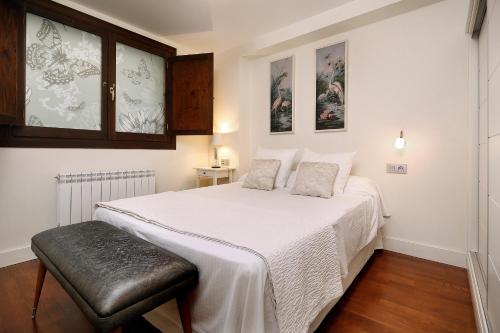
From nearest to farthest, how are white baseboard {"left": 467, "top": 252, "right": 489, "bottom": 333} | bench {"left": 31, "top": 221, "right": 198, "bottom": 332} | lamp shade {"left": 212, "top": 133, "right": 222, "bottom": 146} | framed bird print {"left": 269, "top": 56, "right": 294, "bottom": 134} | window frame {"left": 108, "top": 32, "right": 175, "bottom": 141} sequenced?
1. bench {"left": 31, "top": 221, "right": 198, "bottom": 332}
2. white baseboard {"left": 467, "top": 252, "right": 489, "bottom": 333}
3. window frame {"left": 108, "top": 32, "right": 175, "bottom": 141}
4. framed bird print {"left": 269, "top": 56, "right": 294, "bottom": 134}
5. lamp shade {"left": 212, "top": 133, "right": 222, "bottom": 146}

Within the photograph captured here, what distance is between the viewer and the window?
225 centimetres

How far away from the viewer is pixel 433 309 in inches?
62.2

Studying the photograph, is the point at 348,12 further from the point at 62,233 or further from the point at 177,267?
the point at 62,233

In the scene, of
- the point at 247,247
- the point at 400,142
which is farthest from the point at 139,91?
the point at 400,142

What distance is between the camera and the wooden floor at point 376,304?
4.67ft

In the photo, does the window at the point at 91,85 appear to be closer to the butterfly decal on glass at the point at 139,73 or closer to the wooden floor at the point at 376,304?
the butterfly decal on glass at the point at 139,73

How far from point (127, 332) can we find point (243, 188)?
1609 mm

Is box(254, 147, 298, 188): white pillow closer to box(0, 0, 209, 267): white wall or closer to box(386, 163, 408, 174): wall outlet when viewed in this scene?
box(386, 163, 408, 174): wall outlet

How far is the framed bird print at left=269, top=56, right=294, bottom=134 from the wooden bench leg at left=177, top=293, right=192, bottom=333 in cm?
257

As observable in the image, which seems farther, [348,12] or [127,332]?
[348,12]

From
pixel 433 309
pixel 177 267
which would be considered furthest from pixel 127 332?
pixel 433 309

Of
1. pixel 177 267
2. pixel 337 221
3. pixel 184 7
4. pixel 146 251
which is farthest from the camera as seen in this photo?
pixel 184 7

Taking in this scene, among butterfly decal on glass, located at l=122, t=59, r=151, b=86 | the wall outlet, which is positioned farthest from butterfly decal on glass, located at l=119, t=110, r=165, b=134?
the wall outlet

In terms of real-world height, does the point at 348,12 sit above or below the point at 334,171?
above
